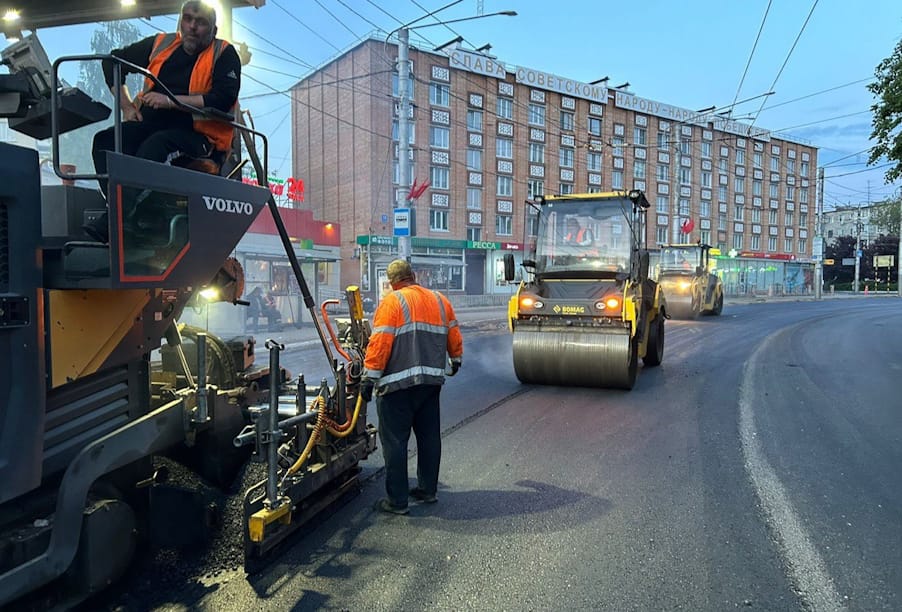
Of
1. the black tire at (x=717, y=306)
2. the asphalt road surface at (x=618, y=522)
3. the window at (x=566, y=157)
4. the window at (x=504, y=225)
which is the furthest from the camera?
the window at (x=566, y=157)

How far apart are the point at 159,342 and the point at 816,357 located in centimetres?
1232

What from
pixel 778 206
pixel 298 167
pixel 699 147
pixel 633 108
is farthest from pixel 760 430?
pixel 778 206

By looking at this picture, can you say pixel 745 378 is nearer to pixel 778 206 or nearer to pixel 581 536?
pixel 581 536

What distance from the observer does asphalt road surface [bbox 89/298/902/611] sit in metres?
2.97

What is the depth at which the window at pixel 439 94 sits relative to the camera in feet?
123

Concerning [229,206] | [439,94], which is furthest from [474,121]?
[229,206]

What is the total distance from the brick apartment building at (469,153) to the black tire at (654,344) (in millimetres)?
20769

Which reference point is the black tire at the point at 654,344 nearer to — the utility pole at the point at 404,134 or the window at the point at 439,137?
the utility pole at the point at 404,134

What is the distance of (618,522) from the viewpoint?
386 cm

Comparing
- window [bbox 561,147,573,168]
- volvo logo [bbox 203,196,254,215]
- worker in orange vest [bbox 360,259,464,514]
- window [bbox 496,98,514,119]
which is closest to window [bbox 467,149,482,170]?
window [bbox 496,98,514,119]

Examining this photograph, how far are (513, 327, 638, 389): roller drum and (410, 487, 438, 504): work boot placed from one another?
13.0 feet

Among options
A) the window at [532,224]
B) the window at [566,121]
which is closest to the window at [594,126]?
the window at [566,121]

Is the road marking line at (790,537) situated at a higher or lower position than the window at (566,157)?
lower

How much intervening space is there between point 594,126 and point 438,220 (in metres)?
17.3
